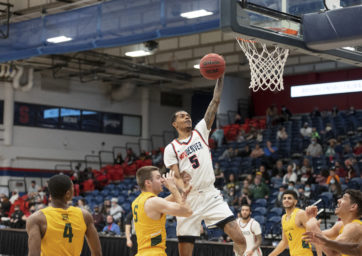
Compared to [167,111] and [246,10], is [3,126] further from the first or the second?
[246,10]

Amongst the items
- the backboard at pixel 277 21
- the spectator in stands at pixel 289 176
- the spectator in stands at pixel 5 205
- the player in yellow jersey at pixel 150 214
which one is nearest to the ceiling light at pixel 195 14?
the backboard at pixel 277 21

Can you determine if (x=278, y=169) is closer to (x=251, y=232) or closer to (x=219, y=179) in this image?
(x=219, y=179)

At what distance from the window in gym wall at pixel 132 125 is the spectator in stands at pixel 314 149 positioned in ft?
39.7

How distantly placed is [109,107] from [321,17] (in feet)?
73.7

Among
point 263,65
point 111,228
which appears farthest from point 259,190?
point 263,65

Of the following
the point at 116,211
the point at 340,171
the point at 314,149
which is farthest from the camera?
the point at 314,149

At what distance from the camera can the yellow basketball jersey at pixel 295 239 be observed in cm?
814

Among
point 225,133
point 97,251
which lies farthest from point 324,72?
point 97,251

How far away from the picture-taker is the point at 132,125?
30219 millimetres

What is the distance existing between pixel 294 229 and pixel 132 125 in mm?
22400

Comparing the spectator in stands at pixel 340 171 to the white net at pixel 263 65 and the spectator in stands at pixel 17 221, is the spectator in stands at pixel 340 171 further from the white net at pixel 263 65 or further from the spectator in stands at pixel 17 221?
the spectator in stands at pixel 17 221

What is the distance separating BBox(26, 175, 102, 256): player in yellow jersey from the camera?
188 inches

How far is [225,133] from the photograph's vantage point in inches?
1032

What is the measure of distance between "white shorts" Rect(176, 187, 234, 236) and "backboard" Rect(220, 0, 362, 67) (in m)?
1.89
